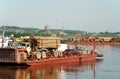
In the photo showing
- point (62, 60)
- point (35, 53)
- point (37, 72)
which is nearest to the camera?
point (37, 72)

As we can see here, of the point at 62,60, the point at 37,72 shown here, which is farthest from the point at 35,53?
the point at 37,72

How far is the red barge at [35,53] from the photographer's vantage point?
4394 centimetres

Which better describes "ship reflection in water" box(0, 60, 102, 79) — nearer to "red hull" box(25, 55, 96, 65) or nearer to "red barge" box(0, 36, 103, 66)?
"red hull" box(25, 55, 96, 65)

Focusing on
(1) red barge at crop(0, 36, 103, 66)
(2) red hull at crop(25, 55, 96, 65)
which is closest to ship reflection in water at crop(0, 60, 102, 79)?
(2) red hull at crop(25, 55, 96, 65)

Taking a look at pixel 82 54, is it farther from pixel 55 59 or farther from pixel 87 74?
pixel 87 74

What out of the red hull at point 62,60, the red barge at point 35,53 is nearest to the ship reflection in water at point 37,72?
the red hull at point 62,60

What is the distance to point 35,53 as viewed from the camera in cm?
4666

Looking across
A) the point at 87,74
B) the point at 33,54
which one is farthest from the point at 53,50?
the point at 87,74

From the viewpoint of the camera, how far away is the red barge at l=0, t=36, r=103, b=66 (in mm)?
43938

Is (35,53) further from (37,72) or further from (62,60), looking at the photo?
(37,72)

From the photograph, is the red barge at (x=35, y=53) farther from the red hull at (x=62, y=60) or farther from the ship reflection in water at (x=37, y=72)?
the ship reflection in water at (x=37, y=72)

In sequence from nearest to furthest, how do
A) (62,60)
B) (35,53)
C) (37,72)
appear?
1. (37,72)
2. (35,53)
3. (62,60)

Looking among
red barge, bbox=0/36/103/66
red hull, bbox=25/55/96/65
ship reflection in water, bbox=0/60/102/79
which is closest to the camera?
ship reflection in water, bbox=0/60/102/79

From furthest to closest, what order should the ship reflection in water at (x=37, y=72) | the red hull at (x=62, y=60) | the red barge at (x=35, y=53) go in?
the red hull at (x=62, y=60), the red barge at (x=35, y=53), the ship reflection in water at (x=37, y=72)
